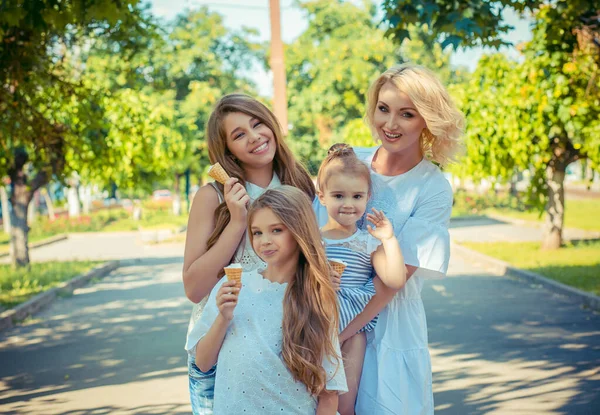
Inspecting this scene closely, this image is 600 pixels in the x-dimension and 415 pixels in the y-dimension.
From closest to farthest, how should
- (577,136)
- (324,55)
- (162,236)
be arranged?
(577,136)
(162,236)
(324,55)

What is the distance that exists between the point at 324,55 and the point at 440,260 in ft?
94.5

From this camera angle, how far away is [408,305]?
279 centimetres

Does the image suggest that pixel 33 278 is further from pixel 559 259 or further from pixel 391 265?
pixel 391 265

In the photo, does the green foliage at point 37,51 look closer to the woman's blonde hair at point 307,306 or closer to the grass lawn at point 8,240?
the woman's blonde hair at point 307,306

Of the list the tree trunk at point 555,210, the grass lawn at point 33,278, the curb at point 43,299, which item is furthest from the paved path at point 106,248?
the tree trunk at point 555,210

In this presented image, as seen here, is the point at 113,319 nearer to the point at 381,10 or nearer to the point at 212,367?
the point at 381,10

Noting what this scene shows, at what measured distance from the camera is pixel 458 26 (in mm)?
7531

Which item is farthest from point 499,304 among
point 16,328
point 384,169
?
A: point 384,169

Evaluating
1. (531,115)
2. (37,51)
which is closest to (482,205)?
(531,115)

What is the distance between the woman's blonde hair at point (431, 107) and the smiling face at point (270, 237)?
1.88 feet

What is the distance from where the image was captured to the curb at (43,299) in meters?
11.0

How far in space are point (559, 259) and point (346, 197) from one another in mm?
14653

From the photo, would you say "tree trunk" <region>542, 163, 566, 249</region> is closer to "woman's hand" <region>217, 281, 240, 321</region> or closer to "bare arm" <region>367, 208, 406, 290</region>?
"bare arm" <region>367, 208, 406, 290</region>

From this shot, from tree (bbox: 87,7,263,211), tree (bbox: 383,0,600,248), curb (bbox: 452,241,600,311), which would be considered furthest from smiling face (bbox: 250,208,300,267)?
tree (bbox: 87,7,263,211)
